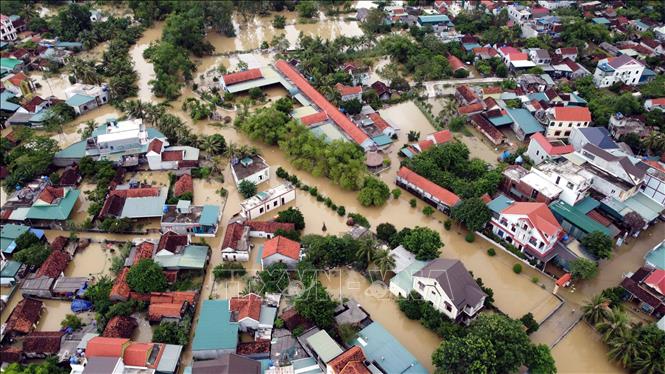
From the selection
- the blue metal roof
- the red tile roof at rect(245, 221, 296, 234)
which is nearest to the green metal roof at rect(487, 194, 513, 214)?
the blue metal roof

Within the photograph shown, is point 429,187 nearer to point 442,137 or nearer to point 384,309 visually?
point 442,137

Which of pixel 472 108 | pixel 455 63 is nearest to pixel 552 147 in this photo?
pixel 472 108

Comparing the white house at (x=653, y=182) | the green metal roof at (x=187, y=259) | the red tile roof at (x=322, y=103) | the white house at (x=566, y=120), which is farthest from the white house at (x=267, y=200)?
the white house at (x=653, y=182)

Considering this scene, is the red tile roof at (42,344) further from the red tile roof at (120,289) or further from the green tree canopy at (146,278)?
the green tree canopy at (146,278)

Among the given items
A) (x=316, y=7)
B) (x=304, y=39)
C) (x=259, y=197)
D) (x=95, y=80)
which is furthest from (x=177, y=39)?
(x=259, y=197)

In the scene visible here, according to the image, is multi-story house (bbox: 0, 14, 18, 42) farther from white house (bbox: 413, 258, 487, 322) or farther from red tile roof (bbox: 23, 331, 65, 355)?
white house (bbox: 413, 258, 487, 322)

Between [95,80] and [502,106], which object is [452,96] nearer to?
[502,106]
